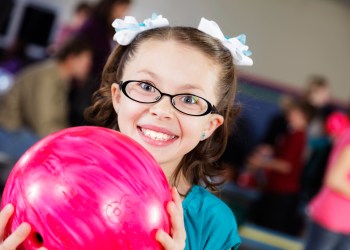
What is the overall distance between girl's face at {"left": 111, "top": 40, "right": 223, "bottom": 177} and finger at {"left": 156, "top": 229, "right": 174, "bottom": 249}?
0.87 feet

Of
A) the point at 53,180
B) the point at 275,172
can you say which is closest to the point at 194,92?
the point at 53,180

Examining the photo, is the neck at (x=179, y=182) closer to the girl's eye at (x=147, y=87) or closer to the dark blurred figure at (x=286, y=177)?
the girl's eye at (x=147, y=87)

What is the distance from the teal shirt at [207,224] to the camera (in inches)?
56.2

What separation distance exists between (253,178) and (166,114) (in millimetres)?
5532

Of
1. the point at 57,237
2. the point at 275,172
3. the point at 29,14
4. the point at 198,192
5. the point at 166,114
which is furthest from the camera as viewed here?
the point at 29,14

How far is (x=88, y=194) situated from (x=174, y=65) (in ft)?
1.31

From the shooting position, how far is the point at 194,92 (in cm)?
139

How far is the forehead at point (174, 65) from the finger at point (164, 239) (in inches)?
13.8

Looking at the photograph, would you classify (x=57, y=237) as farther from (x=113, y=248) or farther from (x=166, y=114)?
(x=166, y=114)

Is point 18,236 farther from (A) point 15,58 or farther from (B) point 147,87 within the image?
(A) point 15,58

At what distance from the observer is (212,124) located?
1.54m

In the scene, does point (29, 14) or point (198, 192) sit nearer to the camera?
point (198, 192)

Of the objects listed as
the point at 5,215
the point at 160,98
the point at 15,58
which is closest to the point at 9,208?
the point at 5,215

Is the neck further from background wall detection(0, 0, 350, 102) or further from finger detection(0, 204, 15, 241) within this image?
background wall detection(0, 0, 350, 102)
